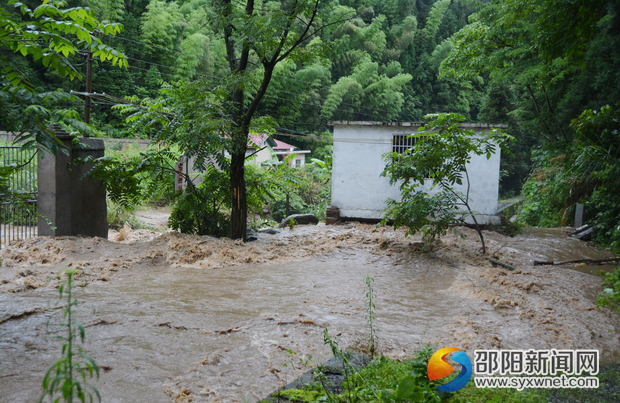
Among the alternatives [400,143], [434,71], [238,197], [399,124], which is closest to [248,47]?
[238,197]

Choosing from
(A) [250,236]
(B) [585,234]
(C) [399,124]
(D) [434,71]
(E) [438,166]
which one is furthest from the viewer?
(D) [434,71]

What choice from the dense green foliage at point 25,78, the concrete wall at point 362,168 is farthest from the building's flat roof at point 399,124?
the dense green foliage at point 25,78

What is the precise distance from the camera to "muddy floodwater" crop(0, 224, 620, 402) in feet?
12.4

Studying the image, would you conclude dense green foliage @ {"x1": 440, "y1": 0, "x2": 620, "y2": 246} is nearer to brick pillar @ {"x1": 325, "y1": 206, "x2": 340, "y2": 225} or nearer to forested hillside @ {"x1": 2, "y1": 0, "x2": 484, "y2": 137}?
brick pillar @ {"x1": 325, "y1": 206, "x2": 340, "y2": 225}

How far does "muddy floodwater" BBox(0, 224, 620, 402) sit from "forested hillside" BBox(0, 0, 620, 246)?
118 inches

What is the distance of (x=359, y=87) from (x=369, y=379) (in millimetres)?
34255

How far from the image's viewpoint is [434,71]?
43938 mm

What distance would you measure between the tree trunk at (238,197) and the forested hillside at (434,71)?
5.73 ft

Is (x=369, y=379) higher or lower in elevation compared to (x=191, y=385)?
higher

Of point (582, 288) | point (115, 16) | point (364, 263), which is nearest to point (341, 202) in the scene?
point (364, 263)

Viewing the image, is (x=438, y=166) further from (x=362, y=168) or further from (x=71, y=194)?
(x=71, y=194)

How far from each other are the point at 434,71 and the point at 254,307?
42870mm

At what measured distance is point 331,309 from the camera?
18.6 feet

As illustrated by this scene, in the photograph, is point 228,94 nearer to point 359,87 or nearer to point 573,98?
point 573,98
